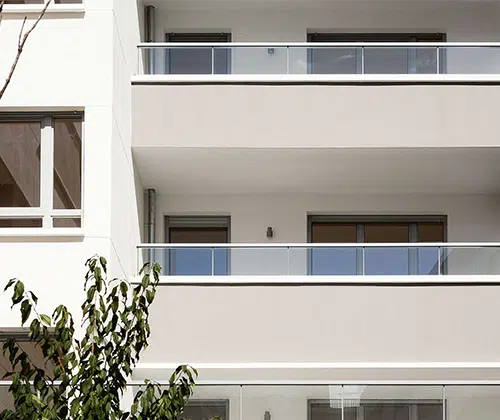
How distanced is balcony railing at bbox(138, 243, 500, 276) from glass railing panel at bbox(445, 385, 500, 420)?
160 cm

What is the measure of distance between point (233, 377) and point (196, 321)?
790mm

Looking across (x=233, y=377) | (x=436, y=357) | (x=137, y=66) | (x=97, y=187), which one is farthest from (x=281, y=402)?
(x=137, y=66)

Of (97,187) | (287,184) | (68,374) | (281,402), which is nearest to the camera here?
(68,374)

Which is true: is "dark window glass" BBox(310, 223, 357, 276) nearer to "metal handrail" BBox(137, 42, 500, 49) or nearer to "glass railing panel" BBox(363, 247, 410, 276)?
"glass railing panel" BBox(363, 247, 410, 276)

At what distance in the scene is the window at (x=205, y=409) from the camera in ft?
52.4

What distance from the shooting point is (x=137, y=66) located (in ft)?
58.7

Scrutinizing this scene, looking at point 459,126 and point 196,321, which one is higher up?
point 459,126

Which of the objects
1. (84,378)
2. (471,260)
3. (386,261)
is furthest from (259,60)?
(84,378)

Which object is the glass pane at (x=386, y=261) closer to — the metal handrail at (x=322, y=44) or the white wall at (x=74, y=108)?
the metal handrail at (x=322, y=44)

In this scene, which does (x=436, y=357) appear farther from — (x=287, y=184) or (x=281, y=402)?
(x=287, y=184)

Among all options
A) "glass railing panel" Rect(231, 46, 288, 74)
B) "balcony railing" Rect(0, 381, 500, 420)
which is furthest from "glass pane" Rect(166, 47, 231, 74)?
"balcony railing" Rect(0, 381, 500, 420)

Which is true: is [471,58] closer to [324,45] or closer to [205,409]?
[324,45]

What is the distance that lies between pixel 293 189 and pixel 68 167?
488 centimetres

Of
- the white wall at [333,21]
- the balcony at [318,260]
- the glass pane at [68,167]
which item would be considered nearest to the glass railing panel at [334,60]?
the white wall at [333,21]
